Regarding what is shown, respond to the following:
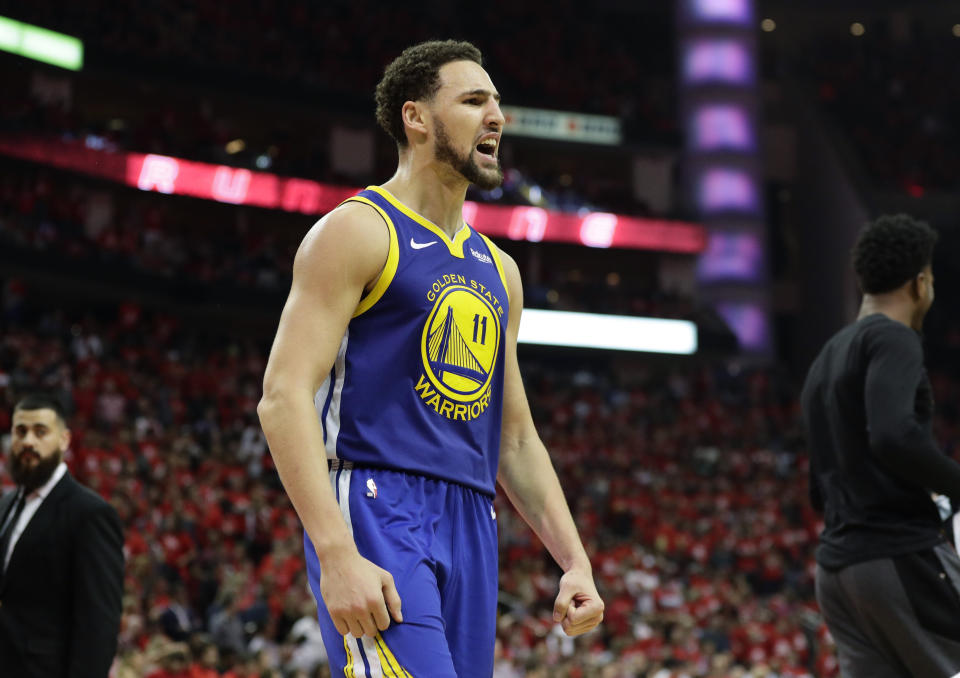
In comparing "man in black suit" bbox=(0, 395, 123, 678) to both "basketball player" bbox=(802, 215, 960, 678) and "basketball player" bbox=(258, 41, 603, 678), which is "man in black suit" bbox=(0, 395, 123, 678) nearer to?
"basketball player" bbox=(258, 41, 603, 678)

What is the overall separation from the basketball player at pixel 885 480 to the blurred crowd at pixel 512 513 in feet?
7.39

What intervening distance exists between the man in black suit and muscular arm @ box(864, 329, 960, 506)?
2748 millimetres

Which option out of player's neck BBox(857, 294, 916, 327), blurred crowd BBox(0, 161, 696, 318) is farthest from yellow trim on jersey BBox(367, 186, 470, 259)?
blurred crowd BBox(0, 161, 696, 318)

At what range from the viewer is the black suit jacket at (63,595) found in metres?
4.49

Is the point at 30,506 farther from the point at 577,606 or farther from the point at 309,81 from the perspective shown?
the point at 309,81

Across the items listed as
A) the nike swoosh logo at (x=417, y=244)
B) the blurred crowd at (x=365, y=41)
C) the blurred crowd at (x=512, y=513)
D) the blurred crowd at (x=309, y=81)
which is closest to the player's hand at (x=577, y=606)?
the nike swoosh logo at (x=417, y=244)

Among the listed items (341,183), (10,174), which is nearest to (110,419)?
(10,174)

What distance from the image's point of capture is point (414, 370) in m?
3.13

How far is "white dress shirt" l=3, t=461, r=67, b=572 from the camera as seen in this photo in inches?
182

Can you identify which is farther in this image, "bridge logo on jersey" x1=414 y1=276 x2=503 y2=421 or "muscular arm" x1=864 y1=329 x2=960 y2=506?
"muscular arm" x1=864 y1=329 x2=960 y2=506

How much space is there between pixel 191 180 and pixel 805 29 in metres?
21.5

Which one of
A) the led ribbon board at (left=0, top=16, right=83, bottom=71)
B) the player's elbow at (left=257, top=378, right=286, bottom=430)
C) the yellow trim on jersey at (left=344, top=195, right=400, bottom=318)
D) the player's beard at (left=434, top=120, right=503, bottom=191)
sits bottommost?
the player's elbow at (left=257, top=378, right=286, bottom=430)

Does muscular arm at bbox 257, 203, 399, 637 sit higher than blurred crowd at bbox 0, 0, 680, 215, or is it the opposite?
blurred crowd at bbox 0, 0, 680, 215

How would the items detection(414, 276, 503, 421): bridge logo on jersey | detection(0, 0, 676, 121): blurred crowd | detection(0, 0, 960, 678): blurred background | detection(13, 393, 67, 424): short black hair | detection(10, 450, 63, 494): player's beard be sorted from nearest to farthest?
detection(414, 276, 503, 421): bridge logo on jersey → detection(10, 450, 63, 494): player's beard → detection(13, 393, 67, 424): short black hair → detection(0, 0, 960, 678): blurred background → detection(0, 0, 676, 121): blurred crowd
